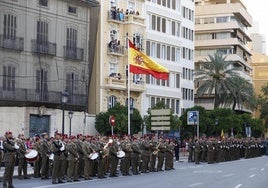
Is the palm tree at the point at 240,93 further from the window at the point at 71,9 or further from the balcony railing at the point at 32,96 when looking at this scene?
the window at the point at 71,9

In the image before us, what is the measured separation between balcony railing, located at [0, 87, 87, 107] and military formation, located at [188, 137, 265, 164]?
10962mm

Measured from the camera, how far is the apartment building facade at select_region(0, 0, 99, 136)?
151 ft

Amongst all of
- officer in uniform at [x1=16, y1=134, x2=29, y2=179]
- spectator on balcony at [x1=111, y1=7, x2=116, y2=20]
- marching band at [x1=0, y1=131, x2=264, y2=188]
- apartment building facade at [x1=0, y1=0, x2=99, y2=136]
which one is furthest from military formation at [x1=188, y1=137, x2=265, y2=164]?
officer in uniform at [x1=16, y1=134, x2=29, y2=179]

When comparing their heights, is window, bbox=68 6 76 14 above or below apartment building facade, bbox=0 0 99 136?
above

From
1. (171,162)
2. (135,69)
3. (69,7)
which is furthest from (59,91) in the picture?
(171,162)

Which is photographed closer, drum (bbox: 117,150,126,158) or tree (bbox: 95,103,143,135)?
drum (bbox: 117,150,126,158)

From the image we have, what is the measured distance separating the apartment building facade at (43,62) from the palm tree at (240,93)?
75.8ft

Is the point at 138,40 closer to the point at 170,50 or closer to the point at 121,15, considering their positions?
the point at 121,15

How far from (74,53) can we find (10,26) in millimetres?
7645

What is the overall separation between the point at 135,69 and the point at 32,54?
11.8 metres

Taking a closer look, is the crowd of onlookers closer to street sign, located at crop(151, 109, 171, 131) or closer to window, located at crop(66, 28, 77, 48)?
window, located at crop(66, 28, 77, 48)

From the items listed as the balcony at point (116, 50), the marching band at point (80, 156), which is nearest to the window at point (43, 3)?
the balcony at point (116, 50)

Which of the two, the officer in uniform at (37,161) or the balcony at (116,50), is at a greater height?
the balcony at (116,50)

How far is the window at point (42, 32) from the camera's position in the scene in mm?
49125
